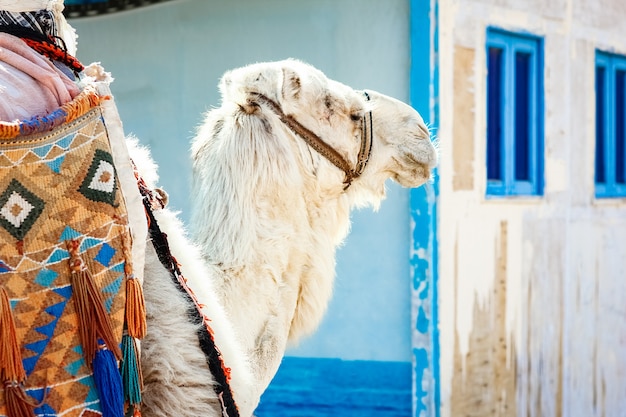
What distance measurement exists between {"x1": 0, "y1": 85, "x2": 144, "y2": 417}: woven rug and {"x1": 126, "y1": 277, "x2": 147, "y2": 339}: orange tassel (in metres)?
0.01

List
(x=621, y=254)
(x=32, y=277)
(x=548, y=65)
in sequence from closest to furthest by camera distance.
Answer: (x=32, y=277) < (x=548, y=65) < (x=621, y=254)

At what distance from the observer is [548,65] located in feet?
19.8

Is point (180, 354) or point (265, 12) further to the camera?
point (265, 12)

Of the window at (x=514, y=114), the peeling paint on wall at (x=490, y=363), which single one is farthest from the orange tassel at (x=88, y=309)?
the window at (x=514, y=114)

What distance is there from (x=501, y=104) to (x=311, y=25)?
4.87 feet

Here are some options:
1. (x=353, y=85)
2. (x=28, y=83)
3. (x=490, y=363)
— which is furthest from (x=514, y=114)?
(x=28, y=83)

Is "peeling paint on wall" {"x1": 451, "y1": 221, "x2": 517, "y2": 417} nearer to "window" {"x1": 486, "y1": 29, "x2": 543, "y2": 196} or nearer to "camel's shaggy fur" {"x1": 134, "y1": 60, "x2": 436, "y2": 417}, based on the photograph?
"window" {"x1": 486, "y1": 29, "x2": 543, "y2": 196}

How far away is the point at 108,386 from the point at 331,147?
4.01 ft

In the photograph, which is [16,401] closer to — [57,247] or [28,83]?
[57,247]

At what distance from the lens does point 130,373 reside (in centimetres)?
149

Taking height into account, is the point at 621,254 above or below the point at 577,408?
above

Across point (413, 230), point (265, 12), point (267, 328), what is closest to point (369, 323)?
point (413, 230)

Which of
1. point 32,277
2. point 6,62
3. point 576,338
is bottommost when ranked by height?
point 576,338

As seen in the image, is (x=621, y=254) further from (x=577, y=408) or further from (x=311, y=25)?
(x=311, y=25)
